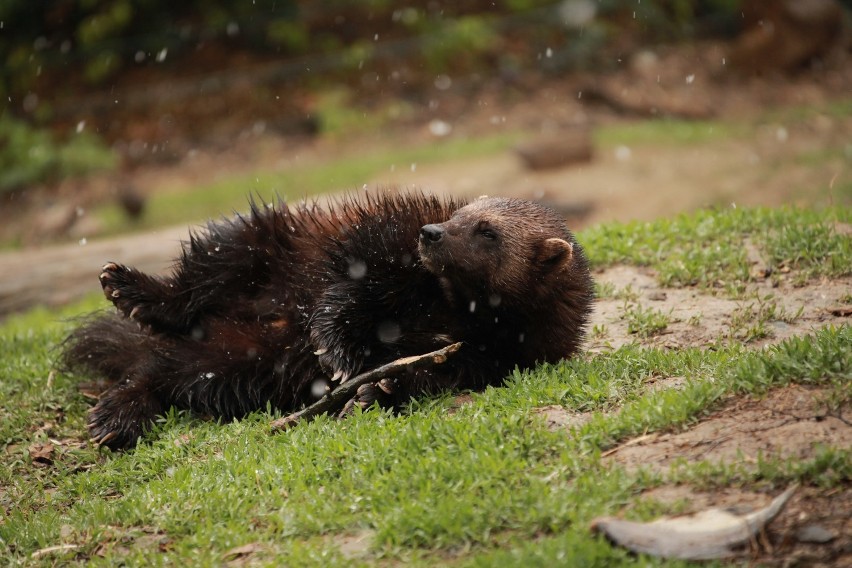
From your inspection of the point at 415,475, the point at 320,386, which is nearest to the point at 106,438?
the point at 320,386

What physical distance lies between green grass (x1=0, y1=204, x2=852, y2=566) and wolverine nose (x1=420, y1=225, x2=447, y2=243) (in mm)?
801

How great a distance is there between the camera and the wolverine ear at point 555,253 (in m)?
4.89

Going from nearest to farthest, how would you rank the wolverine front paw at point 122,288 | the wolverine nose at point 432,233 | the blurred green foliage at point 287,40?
the wolverine nose at point 432,233, the wolverine front paw at point 122,288, the blurred green foliage at point 287,40

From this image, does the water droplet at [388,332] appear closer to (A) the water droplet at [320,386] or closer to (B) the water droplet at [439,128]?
(A) the water droplet at [320,386]

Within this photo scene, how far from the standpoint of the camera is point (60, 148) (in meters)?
15.7

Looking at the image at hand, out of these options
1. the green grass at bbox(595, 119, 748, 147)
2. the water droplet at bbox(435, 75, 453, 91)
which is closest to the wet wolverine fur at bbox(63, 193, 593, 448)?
the green grass at bbox(595, 119, 748, 147)

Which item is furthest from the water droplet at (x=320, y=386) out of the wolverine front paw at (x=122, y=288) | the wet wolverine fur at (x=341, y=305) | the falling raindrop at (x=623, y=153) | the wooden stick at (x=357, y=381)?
the falling raindrop at (x=623, y=153)

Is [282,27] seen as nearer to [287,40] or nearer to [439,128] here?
[287,40]

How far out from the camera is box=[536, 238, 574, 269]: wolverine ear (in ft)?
16.0

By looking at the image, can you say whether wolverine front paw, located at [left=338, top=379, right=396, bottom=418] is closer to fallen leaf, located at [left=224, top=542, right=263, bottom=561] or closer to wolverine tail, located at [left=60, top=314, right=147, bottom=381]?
fallen leaf, located at [left=224, top=542, right=263, bottom=561]

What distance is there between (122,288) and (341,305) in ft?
4.78

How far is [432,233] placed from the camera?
475cm

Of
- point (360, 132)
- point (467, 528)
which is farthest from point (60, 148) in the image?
point (467, 528)

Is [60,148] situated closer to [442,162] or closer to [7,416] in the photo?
[442,162]
